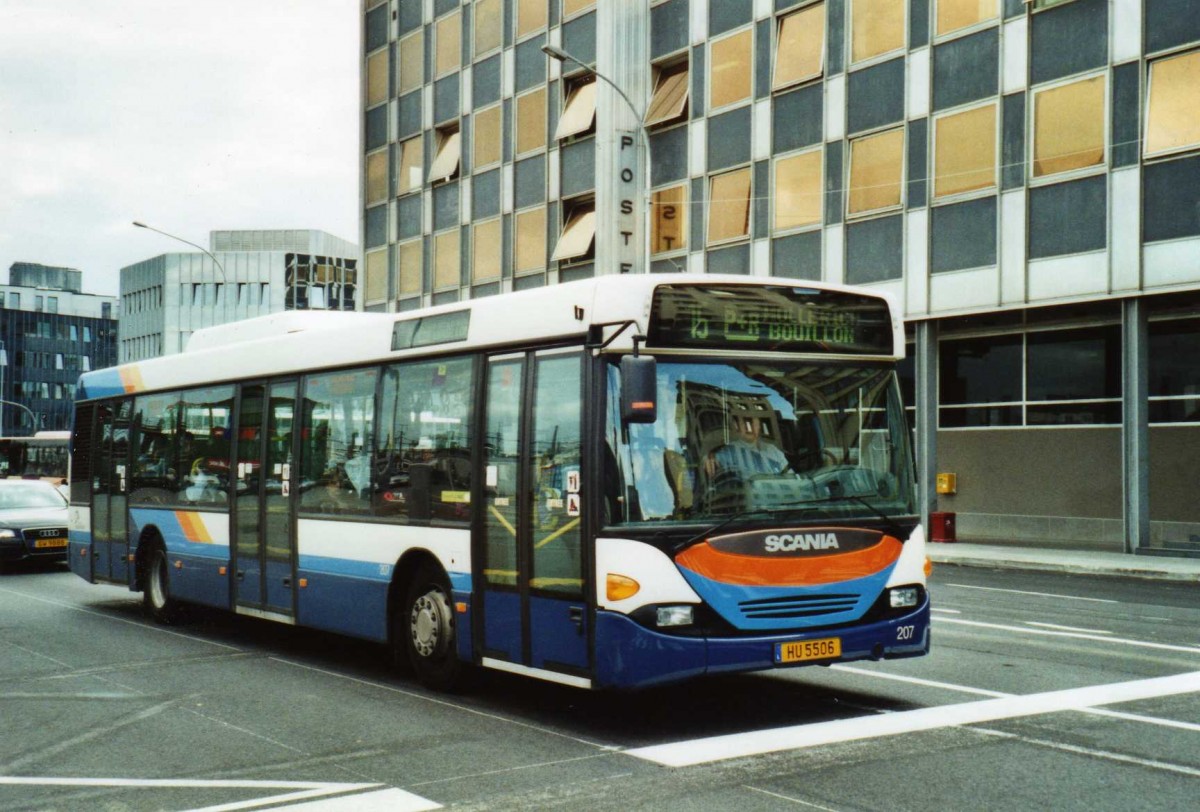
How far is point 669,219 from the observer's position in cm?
3412

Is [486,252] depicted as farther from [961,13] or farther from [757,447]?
[757,447]

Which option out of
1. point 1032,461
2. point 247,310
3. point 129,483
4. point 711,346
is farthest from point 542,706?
point 247,310

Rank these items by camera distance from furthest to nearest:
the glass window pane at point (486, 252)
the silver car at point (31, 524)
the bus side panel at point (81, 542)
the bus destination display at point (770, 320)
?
the glass window pane at point (486, 252), the silver car at point (31, 524), the bus side panel at point (81, 542), the bus destination display at point (770, 320)

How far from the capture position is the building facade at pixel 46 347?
5920 inches

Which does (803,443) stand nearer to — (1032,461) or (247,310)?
(1032,461)

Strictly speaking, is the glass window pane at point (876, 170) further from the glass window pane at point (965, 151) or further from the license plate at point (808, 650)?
the license plate at point (808, 650)

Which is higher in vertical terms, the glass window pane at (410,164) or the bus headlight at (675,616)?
the glass window pane at (410,164)

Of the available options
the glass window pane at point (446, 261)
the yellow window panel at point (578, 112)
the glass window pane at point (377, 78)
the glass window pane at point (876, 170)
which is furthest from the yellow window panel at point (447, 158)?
the glass window pane at point (876, 170)

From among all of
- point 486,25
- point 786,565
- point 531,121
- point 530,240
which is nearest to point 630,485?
point 786,565

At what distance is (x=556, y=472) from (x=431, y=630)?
1966 millimetres

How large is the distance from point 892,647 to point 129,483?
32.1ft

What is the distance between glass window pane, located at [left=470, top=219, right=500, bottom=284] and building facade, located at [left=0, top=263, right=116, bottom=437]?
11883 cm

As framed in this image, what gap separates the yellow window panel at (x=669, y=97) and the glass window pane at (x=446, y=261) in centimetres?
951

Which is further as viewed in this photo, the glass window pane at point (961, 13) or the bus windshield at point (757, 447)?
the glass window pane at point (961, 13)
